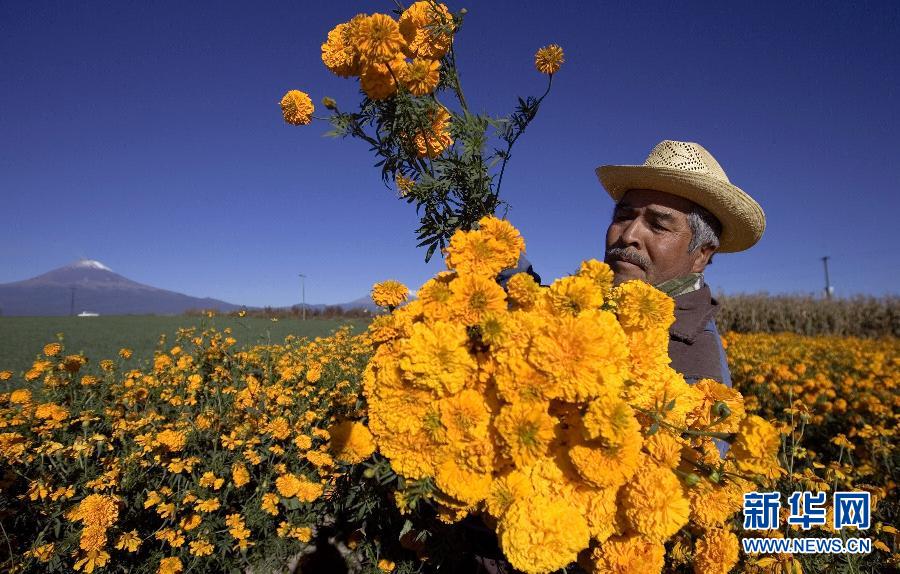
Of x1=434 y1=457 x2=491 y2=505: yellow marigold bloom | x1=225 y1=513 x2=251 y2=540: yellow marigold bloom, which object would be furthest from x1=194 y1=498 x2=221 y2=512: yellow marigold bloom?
x1=434 y1=457 x2=491 y2=505: yellow marigold bloom

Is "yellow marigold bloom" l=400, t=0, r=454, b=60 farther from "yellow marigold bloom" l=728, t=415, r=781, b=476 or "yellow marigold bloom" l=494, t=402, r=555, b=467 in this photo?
"yellow marigold bloom" l=728, t=415, r=781, b=476

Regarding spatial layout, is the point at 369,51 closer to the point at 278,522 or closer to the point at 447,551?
the point at 447,551

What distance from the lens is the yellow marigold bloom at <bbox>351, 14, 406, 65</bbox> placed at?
1131 millimetres

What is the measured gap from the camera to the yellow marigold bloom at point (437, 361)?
0.78 metres

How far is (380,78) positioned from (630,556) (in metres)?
1.35

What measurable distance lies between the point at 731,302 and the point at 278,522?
23669 millimetres

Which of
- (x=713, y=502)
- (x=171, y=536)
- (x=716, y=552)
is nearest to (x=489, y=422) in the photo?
(x=713, y=502)

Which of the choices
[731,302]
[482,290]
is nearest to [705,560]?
[482,290]

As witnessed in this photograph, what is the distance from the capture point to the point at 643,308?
0.90 metres

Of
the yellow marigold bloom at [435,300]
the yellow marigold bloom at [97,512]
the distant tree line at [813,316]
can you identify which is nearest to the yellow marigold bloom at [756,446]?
the yellow marigold bloom at [435,300]

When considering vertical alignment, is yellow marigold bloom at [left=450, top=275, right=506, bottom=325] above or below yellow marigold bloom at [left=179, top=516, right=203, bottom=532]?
above

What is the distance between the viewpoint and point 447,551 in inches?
50.2

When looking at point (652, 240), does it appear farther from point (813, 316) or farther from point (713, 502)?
point (813, 316)

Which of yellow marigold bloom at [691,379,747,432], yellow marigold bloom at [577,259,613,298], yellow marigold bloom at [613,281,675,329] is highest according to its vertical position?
yellow marigold bloom at [577,259,613,298]
